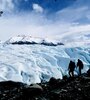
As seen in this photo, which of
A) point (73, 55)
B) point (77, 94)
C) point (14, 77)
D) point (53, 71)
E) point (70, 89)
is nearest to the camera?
point (77, 94)

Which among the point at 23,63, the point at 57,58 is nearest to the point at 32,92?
the point at 23,63

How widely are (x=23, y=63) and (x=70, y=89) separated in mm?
100909

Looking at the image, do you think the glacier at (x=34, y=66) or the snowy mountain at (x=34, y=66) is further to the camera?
the snowy mountain at (x=34, y=66)

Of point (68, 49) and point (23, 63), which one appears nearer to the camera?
point (23, 63)

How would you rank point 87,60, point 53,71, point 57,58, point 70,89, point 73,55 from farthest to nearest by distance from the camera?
point 73,55, point 87,60, point 57,58, point 53,71, point 70,89

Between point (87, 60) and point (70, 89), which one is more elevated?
point (87, 60)

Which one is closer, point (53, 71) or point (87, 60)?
point (53, 71)

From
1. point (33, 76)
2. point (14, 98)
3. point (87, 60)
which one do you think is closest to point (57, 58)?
point (87, 60)

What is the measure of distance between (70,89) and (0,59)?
109 m

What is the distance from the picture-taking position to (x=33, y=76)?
98.0 metres

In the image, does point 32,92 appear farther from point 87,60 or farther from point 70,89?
point 87,60

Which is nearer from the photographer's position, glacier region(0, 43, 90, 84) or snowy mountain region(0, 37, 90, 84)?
glacier region(0, 43, 90, 84)

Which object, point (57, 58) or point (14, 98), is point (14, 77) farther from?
point (14, 98)

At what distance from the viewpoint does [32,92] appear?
717 inches
